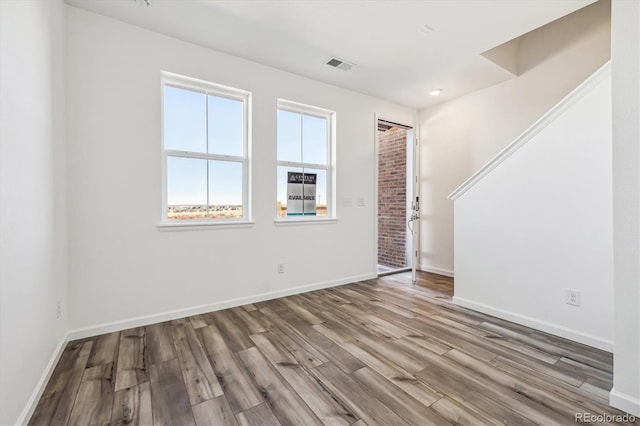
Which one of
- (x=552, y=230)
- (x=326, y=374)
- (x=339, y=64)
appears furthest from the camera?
(x=339, y=64)

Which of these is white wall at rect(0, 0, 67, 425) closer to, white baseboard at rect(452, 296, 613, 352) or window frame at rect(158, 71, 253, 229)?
window frame at rect(158, 71, 253, 229)

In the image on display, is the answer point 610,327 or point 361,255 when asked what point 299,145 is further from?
point 610,327

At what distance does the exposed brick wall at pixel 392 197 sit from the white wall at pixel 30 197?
4.62 metres

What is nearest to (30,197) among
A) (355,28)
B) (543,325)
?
(355,28)

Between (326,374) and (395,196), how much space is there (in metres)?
3.94

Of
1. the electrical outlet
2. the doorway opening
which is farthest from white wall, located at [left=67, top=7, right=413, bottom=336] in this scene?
the electrical outlet

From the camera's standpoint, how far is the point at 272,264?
10.9 ft

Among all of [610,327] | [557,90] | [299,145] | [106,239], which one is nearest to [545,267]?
[610,327]

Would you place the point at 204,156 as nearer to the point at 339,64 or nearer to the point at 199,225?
the point at 199,225

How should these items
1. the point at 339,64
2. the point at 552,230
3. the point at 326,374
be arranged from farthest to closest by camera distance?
the point at 339,64 → the point at 552,230 → the point at 326,374

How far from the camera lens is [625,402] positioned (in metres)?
1.50

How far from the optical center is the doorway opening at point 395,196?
498 cm

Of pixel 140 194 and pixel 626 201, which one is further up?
pixel 140 194

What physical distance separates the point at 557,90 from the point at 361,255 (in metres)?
3.23
